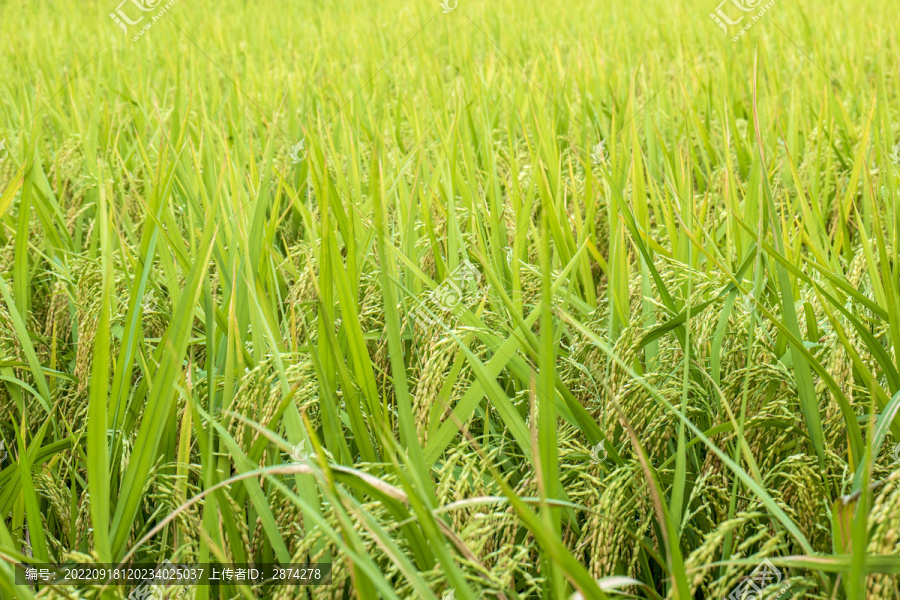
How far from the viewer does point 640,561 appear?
2.67ft

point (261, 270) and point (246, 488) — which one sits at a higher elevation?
point (261, 270)

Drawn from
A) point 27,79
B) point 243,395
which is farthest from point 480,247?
point 27,79

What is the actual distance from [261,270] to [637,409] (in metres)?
0.64

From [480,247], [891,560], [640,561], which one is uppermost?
[480,247]

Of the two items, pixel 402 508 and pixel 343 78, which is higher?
pixel 343 78

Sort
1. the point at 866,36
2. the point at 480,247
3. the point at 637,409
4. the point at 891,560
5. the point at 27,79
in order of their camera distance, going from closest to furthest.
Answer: the point at 891,560 < the point at 637,409 < the point at 480,247 < the point at 27,79 < the point at 866,36

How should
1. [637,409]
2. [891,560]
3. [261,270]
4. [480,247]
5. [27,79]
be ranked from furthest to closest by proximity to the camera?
1. [27,79]
2. [480,247]
3. [261,270]
4. [637,409]
5. [891,560]

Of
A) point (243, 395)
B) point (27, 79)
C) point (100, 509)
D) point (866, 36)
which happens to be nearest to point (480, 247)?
point (243, 395)

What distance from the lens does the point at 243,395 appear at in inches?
35.0

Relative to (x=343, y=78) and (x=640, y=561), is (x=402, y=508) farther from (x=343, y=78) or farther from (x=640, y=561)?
(x=343, y=78)

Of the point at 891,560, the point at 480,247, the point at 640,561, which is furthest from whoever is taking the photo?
the point at 480,247

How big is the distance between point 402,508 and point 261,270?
1.88 ft

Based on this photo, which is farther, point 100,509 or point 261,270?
point 261,270

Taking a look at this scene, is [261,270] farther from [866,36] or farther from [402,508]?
[866,36]
